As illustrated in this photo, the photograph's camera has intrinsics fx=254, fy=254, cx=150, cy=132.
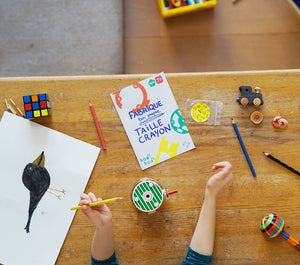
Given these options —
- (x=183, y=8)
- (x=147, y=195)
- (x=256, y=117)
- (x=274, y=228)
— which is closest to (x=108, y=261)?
(x=147, y=195)

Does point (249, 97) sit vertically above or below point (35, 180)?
above

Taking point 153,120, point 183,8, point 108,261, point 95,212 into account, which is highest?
point 183,8

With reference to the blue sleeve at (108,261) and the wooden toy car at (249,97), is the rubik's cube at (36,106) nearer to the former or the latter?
the blue sleeve at (108,261)

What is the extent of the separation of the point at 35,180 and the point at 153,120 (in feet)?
1.23

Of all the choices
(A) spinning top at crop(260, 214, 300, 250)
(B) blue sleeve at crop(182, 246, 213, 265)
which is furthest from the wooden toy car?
(B) blue sleeve at crop(182, 246, 213, 265)

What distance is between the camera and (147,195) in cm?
68

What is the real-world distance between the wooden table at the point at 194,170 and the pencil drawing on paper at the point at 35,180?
0.11 m

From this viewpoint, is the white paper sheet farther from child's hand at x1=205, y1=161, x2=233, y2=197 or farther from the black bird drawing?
child's hand at x1=205, y1=161, x2=233, y2=197

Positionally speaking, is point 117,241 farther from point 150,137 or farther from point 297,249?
point 297,249

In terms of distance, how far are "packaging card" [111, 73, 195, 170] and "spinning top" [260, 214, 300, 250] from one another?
284mm

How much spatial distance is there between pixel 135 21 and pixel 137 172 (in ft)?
2.51

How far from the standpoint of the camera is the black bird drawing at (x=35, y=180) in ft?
2.32

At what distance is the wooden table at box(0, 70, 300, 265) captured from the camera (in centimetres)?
71

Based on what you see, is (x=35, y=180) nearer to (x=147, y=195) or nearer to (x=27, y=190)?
(x=27, y=190)
